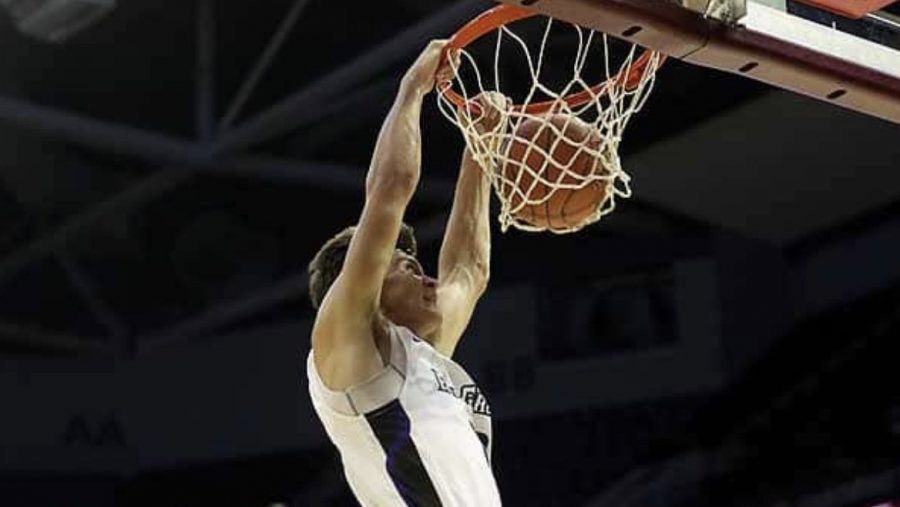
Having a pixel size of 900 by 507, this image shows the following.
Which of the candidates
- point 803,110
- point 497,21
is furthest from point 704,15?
point 803,110

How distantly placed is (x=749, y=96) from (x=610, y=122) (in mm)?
6896

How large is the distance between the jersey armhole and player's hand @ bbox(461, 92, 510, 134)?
2.38 ft

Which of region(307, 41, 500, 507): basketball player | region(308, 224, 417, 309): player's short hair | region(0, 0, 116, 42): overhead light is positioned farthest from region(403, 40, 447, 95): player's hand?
region(0, 0, 116, 42): overhead light

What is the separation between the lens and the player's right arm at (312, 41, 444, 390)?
3.27m

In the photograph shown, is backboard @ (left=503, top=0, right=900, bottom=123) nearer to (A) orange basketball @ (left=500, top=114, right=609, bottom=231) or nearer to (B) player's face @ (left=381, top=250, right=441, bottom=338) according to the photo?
(A) orange basketball @ (left=500, top=114, right=609, bottom=231)

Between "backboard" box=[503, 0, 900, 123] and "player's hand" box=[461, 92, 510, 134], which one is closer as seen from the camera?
"backboard" box=[503, 0, 900, 123]

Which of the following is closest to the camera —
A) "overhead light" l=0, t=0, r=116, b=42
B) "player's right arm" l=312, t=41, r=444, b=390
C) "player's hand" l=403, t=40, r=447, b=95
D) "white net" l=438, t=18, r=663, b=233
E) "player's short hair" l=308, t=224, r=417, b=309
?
"player's right arm" l=312, t=41, r=444, b=390

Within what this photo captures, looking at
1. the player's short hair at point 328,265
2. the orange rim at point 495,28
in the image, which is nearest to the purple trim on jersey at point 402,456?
the player's short hair at point 328,265

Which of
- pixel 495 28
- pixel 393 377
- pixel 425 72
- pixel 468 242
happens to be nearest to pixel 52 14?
pixel 468 242

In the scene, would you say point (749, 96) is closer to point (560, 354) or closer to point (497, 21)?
point (560, 354)

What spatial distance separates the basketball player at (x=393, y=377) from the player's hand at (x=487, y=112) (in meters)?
0.36

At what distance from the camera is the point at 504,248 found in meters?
12.9

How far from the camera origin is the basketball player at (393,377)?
3.28m

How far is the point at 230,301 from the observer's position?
566 inches
